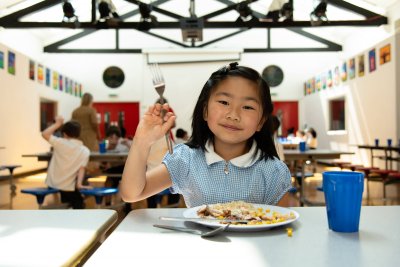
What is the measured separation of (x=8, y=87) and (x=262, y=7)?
6.71 meters

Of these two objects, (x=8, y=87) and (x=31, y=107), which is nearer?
(x=8, y=87)

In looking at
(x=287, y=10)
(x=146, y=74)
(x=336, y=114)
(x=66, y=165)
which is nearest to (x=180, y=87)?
(x=146, y=74)

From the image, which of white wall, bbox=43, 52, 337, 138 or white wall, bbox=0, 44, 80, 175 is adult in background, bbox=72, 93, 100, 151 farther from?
white wall, bbox=43, 52, 337, 138

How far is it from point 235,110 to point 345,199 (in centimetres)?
47

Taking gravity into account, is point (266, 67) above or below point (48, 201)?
above

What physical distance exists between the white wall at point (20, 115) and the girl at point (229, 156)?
731 cm

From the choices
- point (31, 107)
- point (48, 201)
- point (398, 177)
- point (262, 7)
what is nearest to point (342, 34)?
point (262, 7)

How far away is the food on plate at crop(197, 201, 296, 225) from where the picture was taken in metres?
0.90

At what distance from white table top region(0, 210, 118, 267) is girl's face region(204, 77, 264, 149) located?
409mm

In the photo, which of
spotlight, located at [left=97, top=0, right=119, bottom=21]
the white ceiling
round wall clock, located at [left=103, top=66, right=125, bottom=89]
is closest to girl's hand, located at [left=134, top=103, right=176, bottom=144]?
spotlight, located at [left=97, top=0, right=119, bottom=21]

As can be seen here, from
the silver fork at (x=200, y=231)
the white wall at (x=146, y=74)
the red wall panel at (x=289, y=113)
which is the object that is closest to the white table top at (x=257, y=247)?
the silver fork at (x=200, y=231)

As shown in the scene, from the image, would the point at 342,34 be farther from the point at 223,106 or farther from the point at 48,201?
the point at 223,106

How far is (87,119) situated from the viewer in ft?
18.7

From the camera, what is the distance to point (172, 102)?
1282 cm
